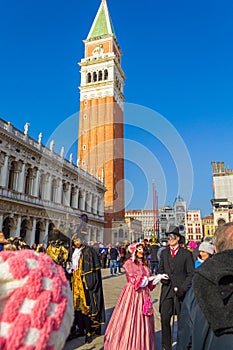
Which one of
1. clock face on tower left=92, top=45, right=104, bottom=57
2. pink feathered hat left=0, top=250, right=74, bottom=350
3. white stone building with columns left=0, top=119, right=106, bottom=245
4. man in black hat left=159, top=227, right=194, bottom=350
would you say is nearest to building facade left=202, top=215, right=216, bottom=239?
white stone building with columns left=0, top=119, right=106, bottom=245

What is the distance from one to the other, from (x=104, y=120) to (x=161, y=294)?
139 feet

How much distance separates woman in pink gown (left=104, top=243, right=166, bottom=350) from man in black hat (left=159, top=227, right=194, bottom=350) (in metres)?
0.29

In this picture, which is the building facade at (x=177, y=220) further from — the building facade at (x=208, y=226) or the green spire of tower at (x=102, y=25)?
the green spire of tower at (x=102, y=25)

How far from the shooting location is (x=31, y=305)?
0.96 meters

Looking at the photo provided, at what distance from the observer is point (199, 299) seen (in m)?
1.32

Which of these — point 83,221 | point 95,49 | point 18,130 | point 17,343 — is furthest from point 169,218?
point 17,343

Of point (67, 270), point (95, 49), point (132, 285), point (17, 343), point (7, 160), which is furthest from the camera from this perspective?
point (95, 49)

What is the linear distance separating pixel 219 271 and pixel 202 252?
3372 mm

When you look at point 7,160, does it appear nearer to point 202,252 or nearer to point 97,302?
point 97,302

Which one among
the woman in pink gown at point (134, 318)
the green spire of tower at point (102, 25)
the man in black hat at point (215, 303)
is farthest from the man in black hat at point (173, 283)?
the green spire of tower at point (102, 25)

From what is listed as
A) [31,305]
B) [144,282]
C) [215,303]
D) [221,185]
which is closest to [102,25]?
[221,185]

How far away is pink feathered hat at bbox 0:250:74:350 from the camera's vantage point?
92 cm

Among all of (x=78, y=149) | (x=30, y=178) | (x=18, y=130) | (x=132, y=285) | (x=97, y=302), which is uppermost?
(x=78, y=149)

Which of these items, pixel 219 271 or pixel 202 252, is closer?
pixel 219 271
